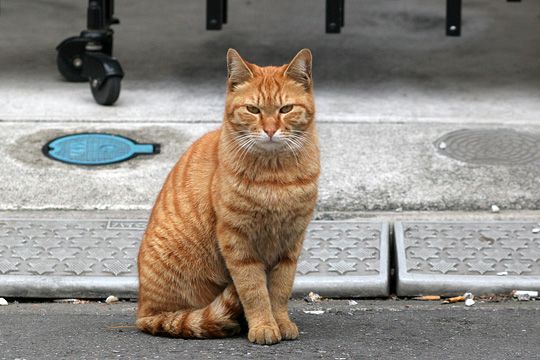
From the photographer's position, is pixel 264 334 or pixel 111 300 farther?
pixel 111 300

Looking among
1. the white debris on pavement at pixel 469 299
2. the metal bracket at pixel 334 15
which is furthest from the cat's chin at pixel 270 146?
the metal bracket at pixel 334 15

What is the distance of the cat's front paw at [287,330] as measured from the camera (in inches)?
158

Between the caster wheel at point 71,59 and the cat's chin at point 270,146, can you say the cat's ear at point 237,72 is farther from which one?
the caster wheel at point 71,59

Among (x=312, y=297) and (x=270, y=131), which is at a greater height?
(x=270, y=131)

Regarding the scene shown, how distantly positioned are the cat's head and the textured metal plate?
3.69ft

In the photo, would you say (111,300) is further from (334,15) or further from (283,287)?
(334,15)

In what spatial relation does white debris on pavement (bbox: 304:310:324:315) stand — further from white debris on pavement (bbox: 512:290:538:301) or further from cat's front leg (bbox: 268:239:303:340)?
white debris on pavement (bbox: 512:290:538:301)

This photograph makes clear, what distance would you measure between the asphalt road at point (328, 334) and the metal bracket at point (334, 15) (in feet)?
9.67

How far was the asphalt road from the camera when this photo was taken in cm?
389

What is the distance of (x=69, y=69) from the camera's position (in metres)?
7.51

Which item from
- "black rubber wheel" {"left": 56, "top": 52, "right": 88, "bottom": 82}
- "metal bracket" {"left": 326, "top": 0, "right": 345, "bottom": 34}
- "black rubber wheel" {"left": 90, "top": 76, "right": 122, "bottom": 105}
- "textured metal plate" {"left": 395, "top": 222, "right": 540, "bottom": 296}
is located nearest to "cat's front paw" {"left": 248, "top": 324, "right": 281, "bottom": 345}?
"textured metal plate" {"left": 395, "top": 222, "right": 540, "bottom": 296}

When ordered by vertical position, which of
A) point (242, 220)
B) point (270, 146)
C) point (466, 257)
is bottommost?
point (466, 257)

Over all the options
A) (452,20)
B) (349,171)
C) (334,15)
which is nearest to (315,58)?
(334,15)

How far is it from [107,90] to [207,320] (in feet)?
10.8
